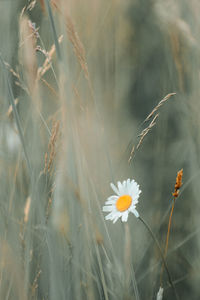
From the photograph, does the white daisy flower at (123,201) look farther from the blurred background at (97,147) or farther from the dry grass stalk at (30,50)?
the dry grass stalk at (30,50)

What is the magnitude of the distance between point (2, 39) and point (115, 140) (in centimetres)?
27

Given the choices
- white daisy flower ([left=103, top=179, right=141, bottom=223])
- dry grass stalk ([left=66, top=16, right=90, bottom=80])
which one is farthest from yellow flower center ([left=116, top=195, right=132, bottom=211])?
dry grass stalk ([left=66, top=16, right=90, bottom=80])

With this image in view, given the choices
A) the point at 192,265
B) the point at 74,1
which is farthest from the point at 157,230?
the point at 74,1

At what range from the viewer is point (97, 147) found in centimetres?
69

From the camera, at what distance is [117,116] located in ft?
2.54

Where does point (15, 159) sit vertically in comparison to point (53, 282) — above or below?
above

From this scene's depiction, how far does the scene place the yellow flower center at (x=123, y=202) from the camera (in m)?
0.52

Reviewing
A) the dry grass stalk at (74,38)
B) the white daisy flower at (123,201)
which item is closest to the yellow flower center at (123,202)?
the white daisy flower at (123,201)

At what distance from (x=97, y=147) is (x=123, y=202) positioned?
0.19m

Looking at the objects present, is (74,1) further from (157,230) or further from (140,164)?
(157,230)

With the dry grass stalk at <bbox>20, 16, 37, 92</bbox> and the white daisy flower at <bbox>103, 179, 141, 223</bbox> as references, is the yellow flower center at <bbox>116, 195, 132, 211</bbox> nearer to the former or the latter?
the white daisy flower at <bbox>103, 179, 141, 223</bbox>

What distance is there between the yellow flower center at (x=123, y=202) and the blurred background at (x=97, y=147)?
0.03 m

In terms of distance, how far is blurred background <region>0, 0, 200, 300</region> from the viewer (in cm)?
54

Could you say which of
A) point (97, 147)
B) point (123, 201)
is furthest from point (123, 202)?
point (97, 147)
